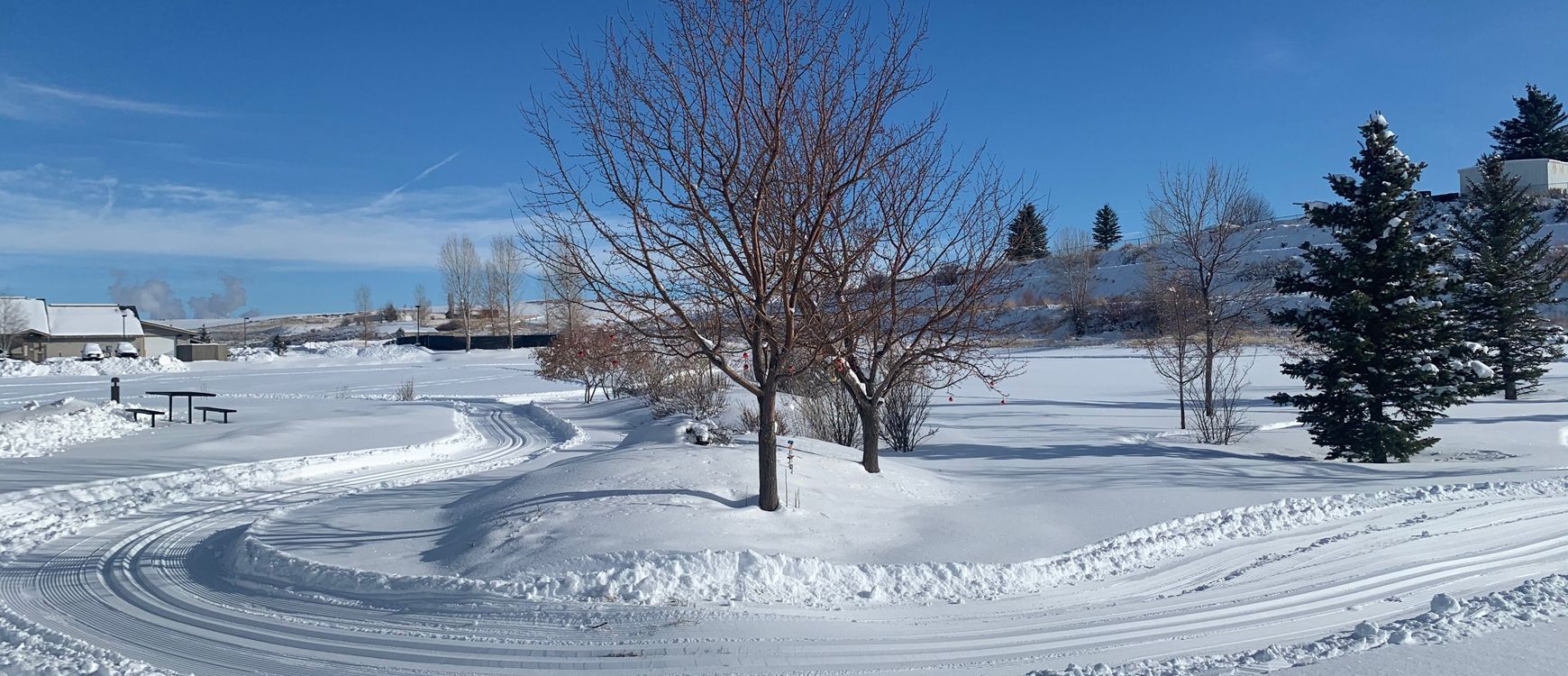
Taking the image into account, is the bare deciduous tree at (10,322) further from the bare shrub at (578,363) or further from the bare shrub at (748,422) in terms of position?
the bare shrub at (748,422)

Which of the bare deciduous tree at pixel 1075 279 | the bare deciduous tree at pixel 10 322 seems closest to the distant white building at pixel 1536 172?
the bare deciduous tree at pixel 1075 279

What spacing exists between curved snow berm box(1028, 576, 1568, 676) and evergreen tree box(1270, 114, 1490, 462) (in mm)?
9245

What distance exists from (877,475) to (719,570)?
411 centimetres

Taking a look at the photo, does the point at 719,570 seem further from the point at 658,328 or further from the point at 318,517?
the point at 318,517

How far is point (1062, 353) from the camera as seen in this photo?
5341 cm

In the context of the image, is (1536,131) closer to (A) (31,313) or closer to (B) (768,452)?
(B) (768,452)

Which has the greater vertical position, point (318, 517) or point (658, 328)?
point (658, 328)

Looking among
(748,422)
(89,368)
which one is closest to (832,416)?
(748,422)

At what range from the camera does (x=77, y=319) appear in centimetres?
6525

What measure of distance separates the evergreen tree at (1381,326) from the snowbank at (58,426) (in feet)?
70.2

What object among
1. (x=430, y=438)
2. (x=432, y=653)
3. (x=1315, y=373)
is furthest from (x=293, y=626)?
(x=1315, y=373)

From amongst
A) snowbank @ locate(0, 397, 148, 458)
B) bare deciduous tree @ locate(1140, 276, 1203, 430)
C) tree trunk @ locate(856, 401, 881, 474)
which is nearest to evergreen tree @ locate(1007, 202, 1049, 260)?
tree trunk @ locate(856, 401, 881, 474)

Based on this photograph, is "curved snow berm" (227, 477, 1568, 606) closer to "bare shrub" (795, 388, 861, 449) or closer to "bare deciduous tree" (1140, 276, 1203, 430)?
"bare shrub" (795, 388, 861, 449)

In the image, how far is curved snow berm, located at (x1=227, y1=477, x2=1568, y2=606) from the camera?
22.4ft
